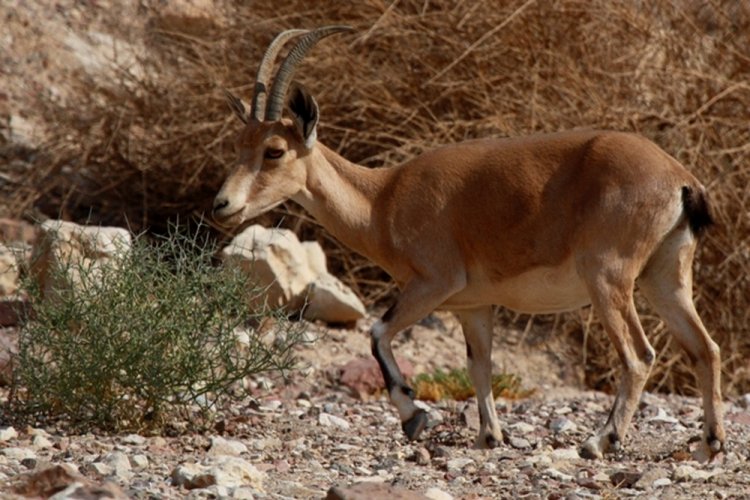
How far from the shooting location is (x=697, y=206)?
7.34m

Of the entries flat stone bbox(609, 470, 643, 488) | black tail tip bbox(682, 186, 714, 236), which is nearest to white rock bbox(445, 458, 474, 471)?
flat stone bbox(609, 470, 643, 488)

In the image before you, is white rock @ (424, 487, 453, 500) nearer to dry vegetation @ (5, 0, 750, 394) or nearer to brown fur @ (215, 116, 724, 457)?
brown fur @ (215, 116, 724, 457)

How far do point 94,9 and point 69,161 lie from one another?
11.2 ft

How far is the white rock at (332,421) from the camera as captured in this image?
8.09 meters

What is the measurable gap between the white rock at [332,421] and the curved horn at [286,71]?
1748 millimetres

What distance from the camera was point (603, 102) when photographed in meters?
11.4

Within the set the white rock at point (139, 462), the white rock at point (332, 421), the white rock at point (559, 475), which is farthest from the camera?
the white rock at point (332, 421)

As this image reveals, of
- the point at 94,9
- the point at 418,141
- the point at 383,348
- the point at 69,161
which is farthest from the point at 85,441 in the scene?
the point at 94,9

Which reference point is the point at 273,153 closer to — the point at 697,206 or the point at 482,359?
the point at 482,359

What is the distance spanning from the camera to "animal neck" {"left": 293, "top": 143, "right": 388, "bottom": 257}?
26.2 feet

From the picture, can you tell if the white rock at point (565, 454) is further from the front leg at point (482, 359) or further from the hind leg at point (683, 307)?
the hind leg at point (683, 307)

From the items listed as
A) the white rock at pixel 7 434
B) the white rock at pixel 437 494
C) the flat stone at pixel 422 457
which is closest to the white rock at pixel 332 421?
the flat stone at pixel 422 457

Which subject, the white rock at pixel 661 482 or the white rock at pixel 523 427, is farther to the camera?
the white rock at pixel 523 427

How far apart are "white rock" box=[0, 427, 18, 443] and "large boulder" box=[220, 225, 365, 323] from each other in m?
3.64
